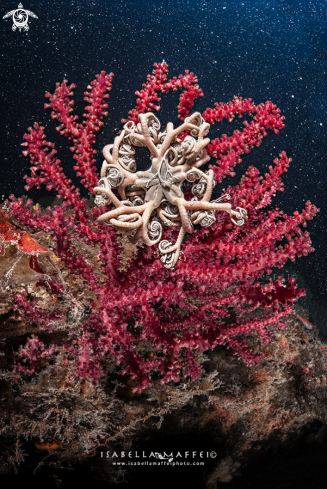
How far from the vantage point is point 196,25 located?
2789mm

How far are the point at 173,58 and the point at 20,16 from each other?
1216 millimetres

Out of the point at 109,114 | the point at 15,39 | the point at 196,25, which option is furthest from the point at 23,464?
the point at 196,25

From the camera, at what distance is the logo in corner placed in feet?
8.57

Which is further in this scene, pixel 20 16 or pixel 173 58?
pixel 173 58

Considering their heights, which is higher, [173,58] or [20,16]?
[20,16]

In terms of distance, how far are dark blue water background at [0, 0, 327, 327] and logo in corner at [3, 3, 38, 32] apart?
3 centimetres

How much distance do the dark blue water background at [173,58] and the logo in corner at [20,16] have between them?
30 mm

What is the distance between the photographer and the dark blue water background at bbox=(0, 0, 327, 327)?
8.73 feet

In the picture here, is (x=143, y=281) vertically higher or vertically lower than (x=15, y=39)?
lower

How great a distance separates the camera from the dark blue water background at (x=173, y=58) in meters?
2.66

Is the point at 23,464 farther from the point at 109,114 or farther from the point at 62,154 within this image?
the point at 109,114

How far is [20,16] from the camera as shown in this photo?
8.60 ft

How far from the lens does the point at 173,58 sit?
108 inches

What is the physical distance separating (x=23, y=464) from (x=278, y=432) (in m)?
2.85
